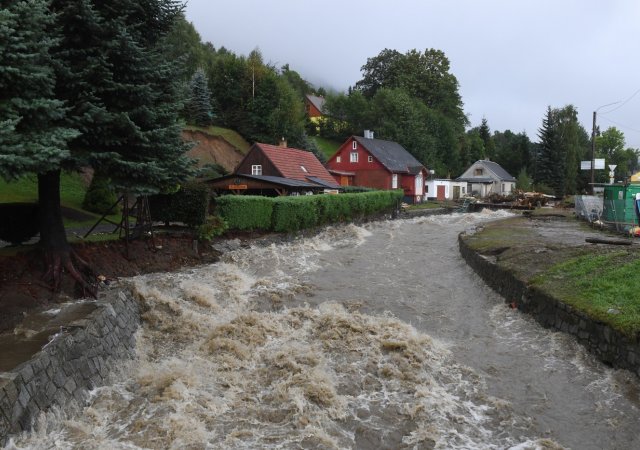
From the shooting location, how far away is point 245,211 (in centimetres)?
2348

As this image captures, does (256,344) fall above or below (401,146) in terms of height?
below

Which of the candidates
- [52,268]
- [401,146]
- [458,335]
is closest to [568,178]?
[401,146]

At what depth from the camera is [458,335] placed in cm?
1253

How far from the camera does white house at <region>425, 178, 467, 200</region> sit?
6756 cm

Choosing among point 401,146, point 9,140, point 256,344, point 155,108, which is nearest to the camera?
point 9,140

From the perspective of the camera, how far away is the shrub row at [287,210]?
75.2ft

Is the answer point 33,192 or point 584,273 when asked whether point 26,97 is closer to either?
point 584,273

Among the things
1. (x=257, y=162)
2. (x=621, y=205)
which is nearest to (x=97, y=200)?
(x=257, y=162)

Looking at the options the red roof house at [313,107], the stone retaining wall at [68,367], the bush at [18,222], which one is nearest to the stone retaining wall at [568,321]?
the stone retaining wall at [68,367]

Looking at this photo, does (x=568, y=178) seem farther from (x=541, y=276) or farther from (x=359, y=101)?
(x=541, y=276)

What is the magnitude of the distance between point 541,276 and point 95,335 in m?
11.7

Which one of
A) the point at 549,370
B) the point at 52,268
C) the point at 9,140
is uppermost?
the point at 9,140

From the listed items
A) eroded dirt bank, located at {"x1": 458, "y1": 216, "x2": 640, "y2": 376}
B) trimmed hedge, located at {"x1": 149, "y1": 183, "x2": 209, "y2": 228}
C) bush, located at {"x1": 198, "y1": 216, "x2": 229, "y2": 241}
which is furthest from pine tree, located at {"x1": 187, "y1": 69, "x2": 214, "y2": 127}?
eroded dirt bank, located at {"x1": 458, "y1": 216, "x2": 640, "y2": 376}

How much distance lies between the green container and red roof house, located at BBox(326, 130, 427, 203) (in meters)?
31.8
